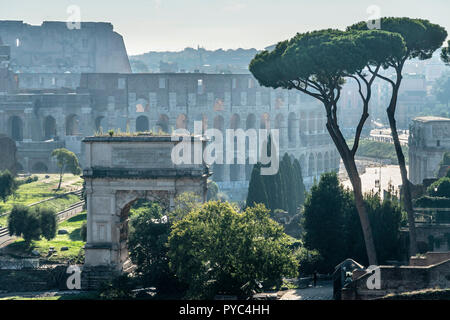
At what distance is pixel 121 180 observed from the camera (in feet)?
110

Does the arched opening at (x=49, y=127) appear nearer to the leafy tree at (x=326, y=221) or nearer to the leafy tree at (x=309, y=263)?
the leafy tree at (x=326, y=221)

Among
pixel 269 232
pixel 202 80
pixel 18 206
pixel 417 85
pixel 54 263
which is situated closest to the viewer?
pixel 269 232

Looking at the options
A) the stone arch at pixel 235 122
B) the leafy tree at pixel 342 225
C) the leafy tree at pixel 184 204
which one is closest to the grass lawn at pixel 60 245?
the leafy tree at pixel 184 204

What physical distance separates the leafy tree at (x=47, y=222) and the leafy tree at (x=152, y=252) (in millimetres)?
8421

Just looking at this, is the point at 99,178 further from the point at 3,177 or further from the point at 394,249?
the point at 3,177

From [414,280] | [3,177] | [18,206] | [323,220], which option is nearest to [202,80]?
[3,177]

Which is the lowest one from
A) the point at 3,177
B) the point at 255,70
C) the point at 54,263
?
the point at 54,263

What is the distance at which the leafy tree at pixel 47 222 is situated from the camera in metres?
39.9

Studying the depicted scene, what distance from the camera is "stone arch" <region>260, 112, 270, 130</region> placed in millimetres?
84912

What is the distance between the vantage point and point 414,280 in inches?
908

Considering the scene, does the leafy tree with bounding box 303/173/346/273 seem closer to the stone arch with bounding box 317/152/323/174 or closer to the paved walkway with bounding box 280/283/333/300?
the paved walkway with bounding box 280/283/333/300

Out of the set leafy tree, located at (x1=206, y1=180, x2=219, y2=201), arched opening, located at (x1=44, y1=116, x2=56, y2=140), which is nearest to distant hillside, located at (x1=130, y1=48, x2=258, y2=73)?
arched opening, located at (x1=44, y1=116, x2=56, y2=140)

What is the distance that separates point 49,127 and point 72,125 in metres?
3.44
